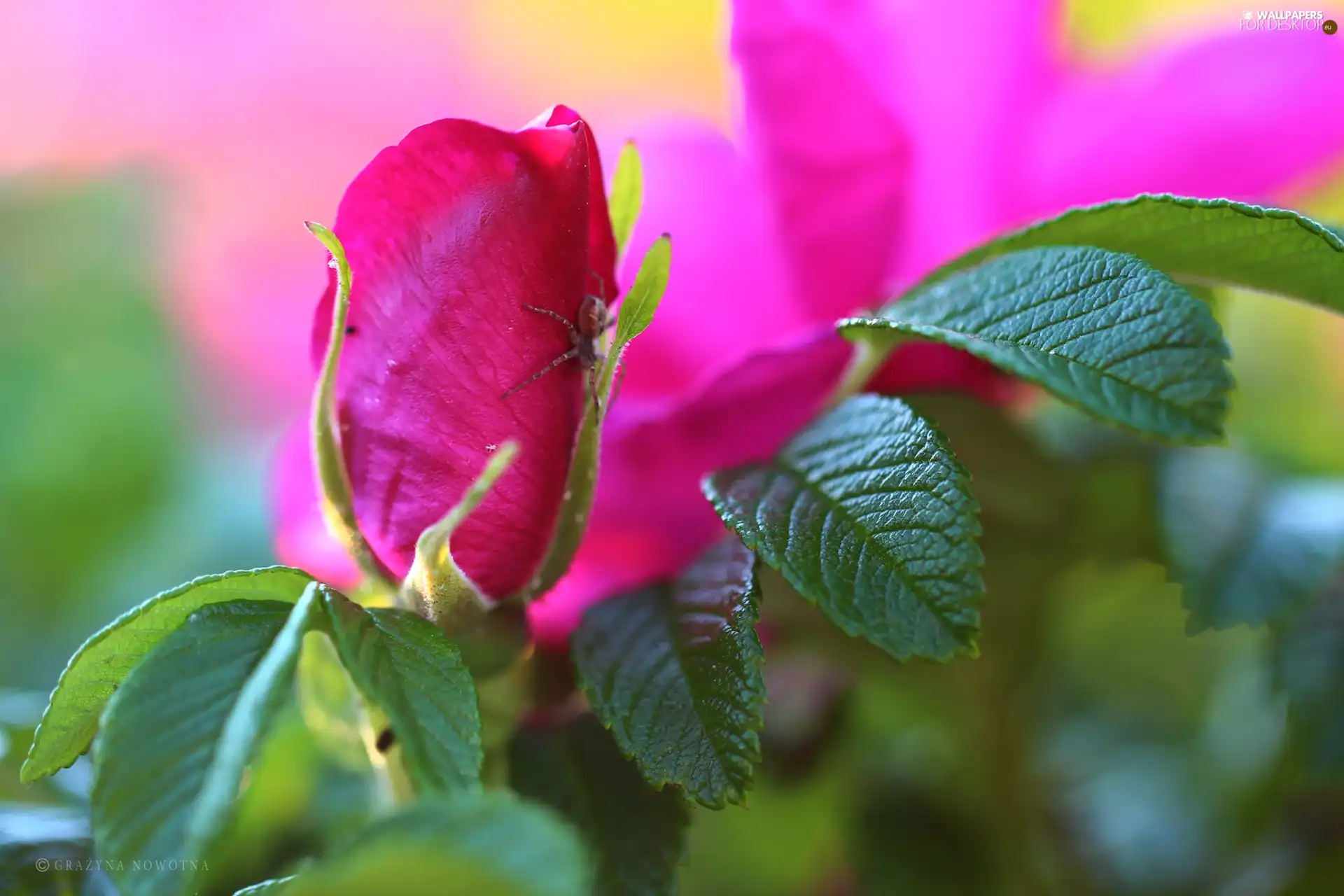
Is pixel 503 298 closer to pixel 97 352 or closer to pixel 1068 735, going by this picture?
pixel 1068 735

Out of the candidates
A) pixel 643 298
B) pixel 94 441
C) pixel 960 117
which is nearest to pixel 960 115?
pixel 960 117

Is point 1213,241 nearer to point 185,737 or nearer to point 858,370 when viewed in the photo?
point 858,370

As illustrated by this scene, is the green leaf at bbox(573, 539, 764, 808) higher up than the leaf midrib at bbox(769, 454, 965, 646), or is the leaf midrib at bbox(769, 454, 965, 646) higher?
the leaf midrib at bbox(769, 454, 965, 646)

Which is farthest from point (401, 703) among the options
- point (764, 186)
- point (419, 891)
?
point (764, 186)

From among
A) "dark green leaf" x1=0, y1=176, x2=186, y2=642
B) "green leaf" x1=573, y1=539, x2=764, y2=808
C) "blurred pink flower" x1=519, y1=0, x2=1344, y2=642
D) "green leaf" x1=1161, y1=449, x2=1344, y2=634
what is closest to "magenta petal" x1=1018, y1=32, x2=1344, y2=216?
"blurred pink flower" x1=519, y1=0, x2=1344, y2=642

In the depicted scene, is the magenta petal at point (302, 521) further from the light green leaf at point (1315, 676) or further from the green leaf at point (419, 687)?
the light green leaf at point (1315, 676)

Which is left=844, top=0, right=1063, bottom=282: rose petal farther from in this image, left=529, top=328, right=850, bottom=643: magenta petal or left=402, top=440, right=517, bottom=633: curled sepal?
left=402, top=440, right=517, bottom=633: curled sepal

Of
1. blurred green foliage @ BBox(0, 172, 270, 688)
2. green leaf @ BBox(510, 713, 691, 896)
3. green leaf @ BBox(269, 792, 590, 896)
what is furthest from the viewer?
blurred green foliage @ BBox(0, 172, 270, 688)
